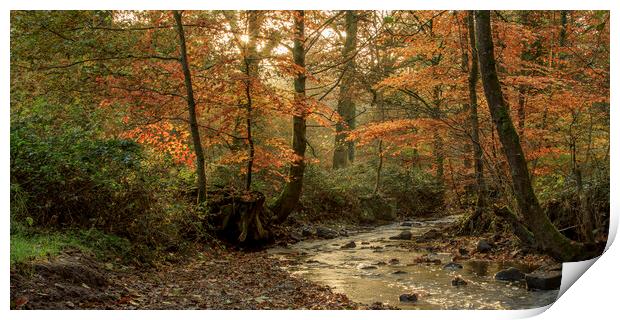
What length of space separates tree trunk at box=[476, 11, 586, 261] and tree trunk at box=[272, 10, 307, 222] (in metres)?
4.51

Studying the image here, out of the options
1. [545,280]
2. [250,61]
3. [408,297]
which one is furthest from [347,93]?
[408,297]

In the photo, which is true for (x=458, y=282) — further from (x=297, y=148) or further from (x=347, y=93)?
(x=347, y=93)

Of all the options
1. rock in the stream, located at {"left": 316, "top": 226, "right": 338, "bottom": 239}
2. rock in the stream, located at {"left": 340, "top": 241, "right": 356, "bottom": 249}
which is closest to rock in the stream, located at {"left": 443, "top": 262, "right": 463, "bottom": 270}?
rock in the stream, located at {"left": 340, "top": 241, "right": 356, "bottom": 249}

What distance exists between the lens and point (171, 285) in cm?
553

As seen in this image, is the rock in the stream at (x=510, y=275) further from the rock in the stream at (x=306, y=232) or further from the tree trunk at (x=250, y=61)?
the rock in the stream at (x=306, y=232)

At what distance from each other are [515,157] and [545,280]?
1341mm

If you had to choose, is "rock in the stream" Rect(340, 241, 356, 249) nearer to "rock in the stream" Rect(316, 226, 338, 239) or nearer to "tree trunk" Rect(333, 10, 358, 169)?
"rock in the stream" Rect(316, 226, 338, 239)

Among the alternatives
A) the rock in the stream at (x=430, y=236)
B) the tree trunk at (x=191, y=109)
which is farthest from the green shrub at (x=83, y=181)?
the rock in the stream at (x=430, y=236)

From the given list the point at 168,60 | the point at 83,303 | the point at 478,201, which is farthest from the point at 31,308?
the point at 478,201

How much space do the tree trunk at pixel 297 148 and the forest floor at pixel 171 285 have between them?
2958mm

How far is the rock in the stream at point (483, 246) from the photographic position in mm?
8107

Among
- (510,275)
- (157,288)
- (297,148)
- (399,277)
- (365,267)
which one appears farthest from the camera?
(297,148)

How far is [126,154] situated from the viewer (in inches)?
258

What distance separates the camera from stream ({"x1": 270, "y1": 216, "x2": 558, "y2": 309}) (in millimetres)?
5570
